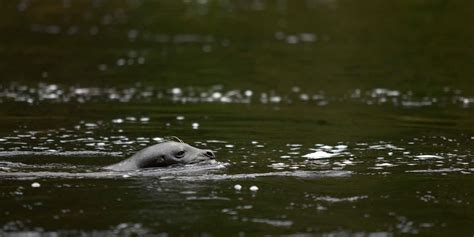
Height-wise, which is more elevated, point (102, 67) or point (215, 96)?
point (102, 67)

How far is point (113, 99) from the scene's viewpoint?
85.7 feet

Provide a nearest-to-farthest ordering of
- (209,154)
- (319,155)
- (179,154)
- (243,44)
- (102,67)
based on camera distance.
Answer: (179,154)
(209,154)
(319,155)
(102,67)
(243,44)

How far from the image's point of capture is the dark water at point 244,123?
14133 millimetres

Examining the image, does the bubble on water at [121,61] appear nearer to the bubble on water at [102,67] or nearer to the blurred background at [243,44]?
the blurred background at [243,44]

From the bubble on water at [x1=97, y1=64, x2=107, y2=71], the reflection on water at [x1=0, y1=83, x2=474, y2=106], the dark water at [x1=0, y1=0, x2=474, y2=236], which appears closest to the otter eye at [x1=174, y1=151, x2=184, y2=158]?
the dark water at [x1=0, y1=0, x2=474, y2=236]

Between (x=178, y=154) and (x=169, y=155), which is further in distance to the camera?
(x=178, y=154)

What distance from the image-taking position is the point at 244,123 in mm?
22297

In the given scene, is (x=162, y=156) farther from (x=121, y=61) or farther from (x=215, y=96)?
(x=121, y=61)

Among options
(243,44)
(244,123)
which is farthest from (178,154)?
(243,44)

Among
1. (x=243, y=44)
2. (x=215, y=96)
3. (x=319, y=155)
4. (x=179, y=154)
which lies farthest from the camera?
(x=243, y=44)

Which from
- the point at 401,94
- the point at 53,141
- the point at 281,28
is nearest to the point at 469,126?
the point at 401,94

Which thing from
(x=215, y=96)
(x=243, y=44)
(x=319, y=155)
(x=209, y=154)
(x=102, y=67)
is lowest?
(x=319, y=155)

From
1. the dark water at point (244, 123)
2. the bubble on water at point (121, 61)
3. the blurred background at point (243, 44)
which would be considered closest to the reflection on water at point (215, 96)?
the dark water at point (244, 123)

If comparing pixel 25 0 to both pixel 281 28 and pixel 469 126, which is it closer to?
pixel 281 28
